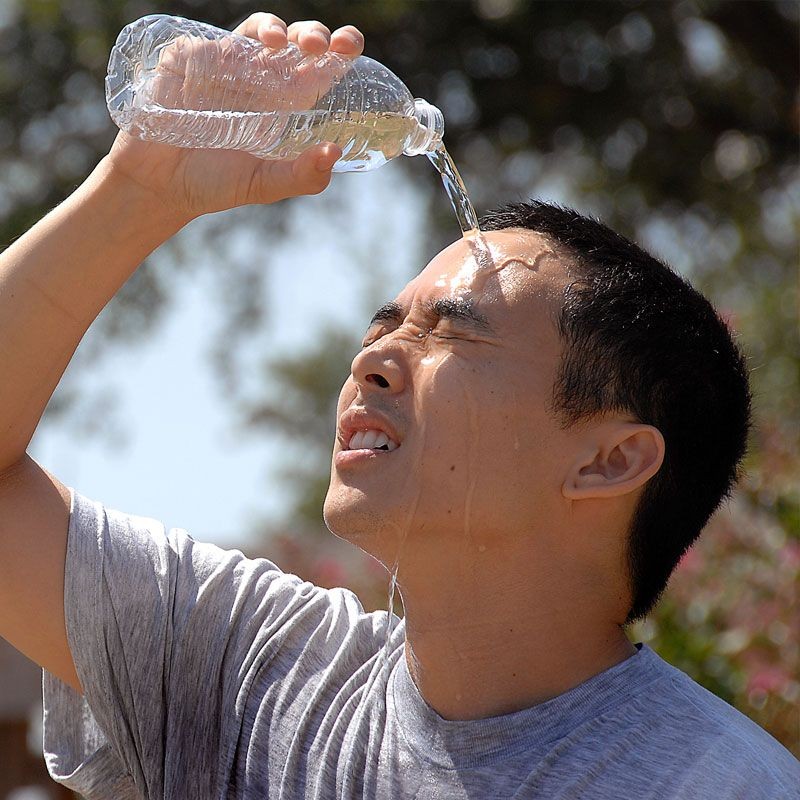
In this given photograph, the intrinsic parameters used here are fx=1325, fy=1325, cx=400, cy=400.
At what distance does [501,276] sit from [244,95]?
22.7 inches

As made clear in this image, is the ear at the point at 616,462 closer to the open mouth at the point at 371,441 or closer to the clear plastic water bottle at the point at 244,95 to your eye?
the open mouth at the point at 371,441

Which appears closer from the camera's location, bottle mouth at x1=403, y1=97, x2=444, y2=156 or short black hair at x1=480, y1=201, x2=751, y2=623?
short black hair at x1=480, y1=201, x2=751, y2=623

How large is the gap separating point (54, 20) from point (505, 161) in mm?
2748

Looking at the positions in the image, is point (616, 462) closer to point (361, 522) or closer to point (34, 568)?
point (361, 522)

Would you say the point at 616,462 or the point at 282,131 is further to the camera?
the point at 282,131

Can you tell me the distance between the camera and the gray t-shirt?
1.95m

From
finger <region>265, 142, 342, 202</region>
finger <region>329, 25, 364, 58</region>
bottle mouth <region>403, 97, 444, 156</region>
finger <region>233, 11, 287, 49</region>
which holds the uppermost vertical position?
finger <region>233, 11, 287, 49</region>

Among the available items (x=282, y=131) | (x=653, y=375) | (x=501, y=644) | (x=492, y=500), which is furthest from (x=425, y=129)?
(x=501, y=644)

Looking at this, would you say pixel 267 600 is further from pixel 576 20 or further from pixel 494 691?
pixel 576 20

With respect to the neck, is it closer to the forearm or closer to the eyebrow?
the eyebrow

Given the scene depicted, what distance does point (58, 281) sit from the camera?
7.42 feet

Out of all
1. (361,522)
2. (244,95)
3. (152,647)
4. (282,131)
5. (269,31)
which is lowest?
(152,647)

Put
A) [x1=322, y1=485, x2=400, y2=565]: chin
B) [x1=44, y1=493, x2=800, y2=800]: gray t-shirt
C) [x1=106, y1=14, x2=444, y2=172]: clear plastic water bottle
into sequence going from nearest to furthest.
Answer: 1. [x1=44, y1=493, x2=800, y2=800]: gray t-shirt
2. [x1=322, y1=485, x2=400, y2=565]: chin
3. [x1=106, y1=14, x2=444, y2=172]: clear plastic water bottle

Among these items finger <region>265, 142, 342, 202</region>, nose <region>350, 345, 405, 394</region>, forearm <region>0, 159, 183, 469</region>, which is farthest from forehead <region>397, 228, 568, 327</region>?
forearm <region>0, 159, 183, 469</region>
